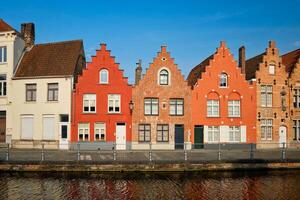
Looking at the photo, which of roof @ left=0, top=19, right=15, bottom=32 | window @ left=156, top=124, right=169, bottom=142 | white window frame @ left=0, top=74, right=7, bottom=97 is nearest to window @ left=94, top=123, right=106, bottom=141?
window @ left=156, top=124, right=169, bottom=142

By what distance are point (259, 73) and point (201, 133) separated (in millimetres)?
8859

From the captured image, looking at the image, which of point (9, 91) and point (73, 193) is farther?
point (9, 91)

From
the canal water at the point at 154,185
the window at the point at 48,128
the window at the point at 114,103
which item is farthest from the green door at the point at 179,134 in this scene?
the window at the point at 48,128

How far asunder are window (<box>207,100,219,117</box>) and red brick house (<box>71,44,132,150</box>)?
8.03 m

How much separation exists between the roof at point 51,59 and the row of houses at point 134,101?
105 millimetres

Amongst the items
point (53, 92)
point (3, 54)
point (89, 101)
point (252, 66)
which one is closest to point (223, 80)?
point (252, 66)

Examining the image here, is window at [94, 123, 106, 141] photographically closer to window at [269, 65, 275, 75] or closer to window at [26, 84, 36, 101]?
window at [26, 84, 36, 101]

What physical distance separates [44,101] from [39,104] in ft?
1.92

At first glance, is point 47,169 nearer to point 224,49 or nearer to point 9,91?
point 9,91

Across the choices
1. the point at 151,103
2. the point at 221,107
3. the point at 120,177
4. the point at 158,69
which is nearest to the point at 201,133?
the point at 221,107

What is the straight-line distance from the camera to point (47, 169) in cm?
1808

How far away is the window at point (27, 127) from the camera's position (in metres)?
28.7

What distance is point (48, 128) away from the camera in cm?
2842

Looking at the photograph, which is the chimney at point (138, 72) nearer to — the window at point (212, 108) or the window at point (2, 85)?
the window at point (212, 108)
